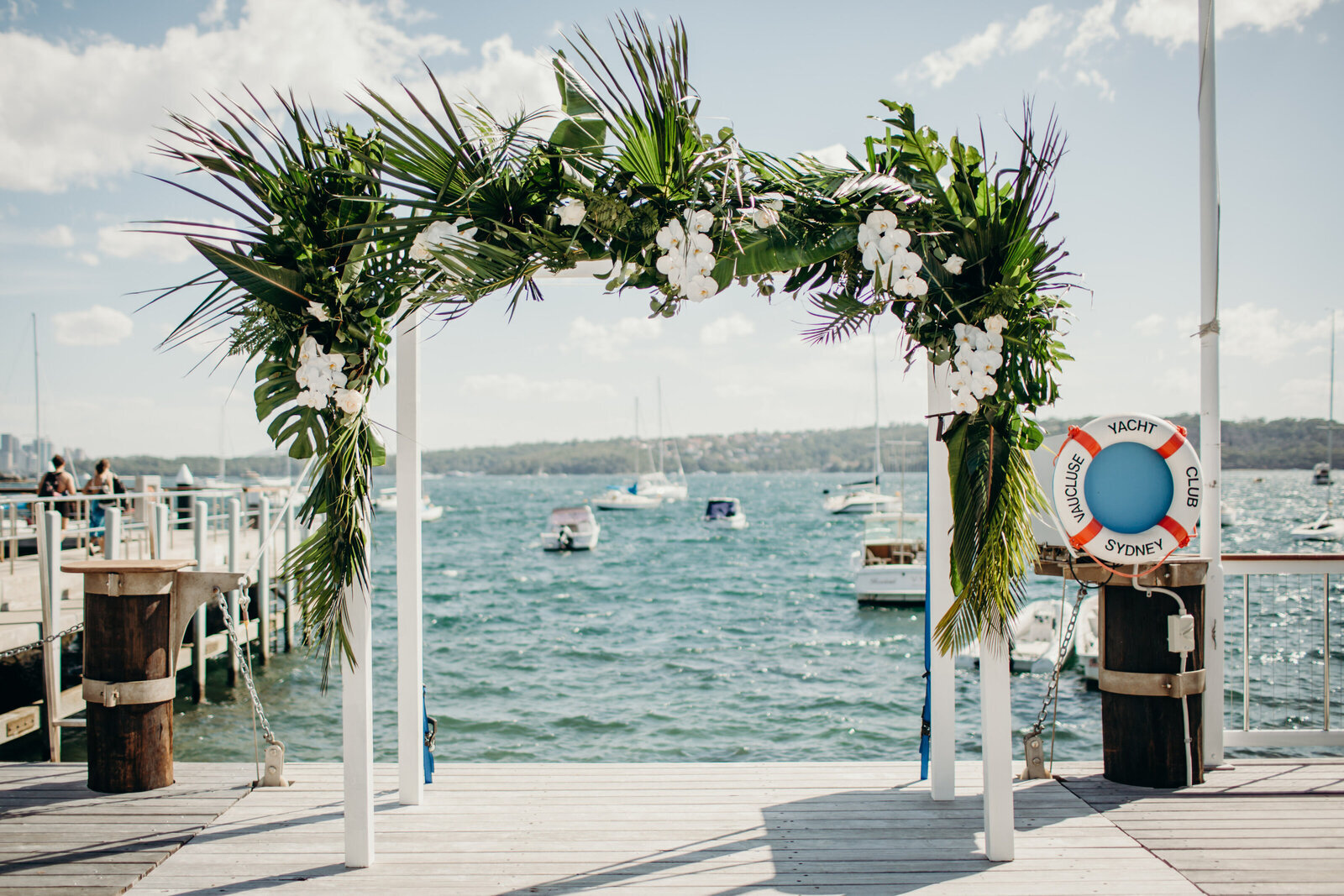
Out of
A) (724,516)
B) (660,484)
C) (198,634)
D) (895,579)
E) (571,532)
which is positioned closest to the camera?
(198,634)

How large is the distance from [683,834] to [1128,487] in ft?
7.47

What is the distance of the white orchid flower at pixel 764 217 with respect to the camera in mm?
2662

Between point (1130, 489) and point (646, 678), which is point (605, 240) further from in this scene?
point (646, 678)

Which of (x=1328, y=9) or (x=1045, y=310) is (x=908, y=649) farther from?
(x=1045, y=310)

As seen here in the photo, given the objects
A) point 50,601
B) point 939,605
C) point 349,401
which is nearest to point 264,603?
point 50,601

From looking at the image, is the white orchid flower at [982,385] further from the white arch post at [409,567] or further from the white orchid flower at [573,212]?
the white arch post at [409,567]

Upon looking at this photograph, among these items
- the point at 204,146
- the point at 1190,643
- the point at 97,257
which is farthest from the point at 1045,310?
the point at 97,257

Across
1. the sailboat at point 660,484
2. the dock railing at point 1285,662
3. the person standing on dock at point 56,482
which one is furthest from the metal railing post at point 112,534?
the sailboat at point 660,484

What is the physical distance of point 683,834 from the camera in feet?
10.1

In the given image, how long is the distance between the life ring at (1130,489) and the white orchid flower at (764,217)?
5.34 ft

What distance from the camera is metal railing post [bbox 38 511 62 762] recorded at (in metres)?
5.34

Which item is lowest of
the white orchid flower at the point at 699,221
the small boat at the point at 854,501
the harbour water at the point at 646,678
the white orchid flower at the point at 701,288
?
the harbour water at the point at 646,678

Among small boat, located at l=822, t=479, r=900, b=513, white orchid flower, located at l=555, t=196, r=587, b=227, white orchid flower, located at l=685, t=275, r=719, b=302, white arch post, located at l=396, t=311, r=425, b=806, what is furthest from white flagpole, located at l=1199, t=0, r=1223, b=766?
small boat, located at l=822, t=479, r=900, b=513

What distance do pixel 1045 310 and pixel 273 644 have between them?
544 inches
